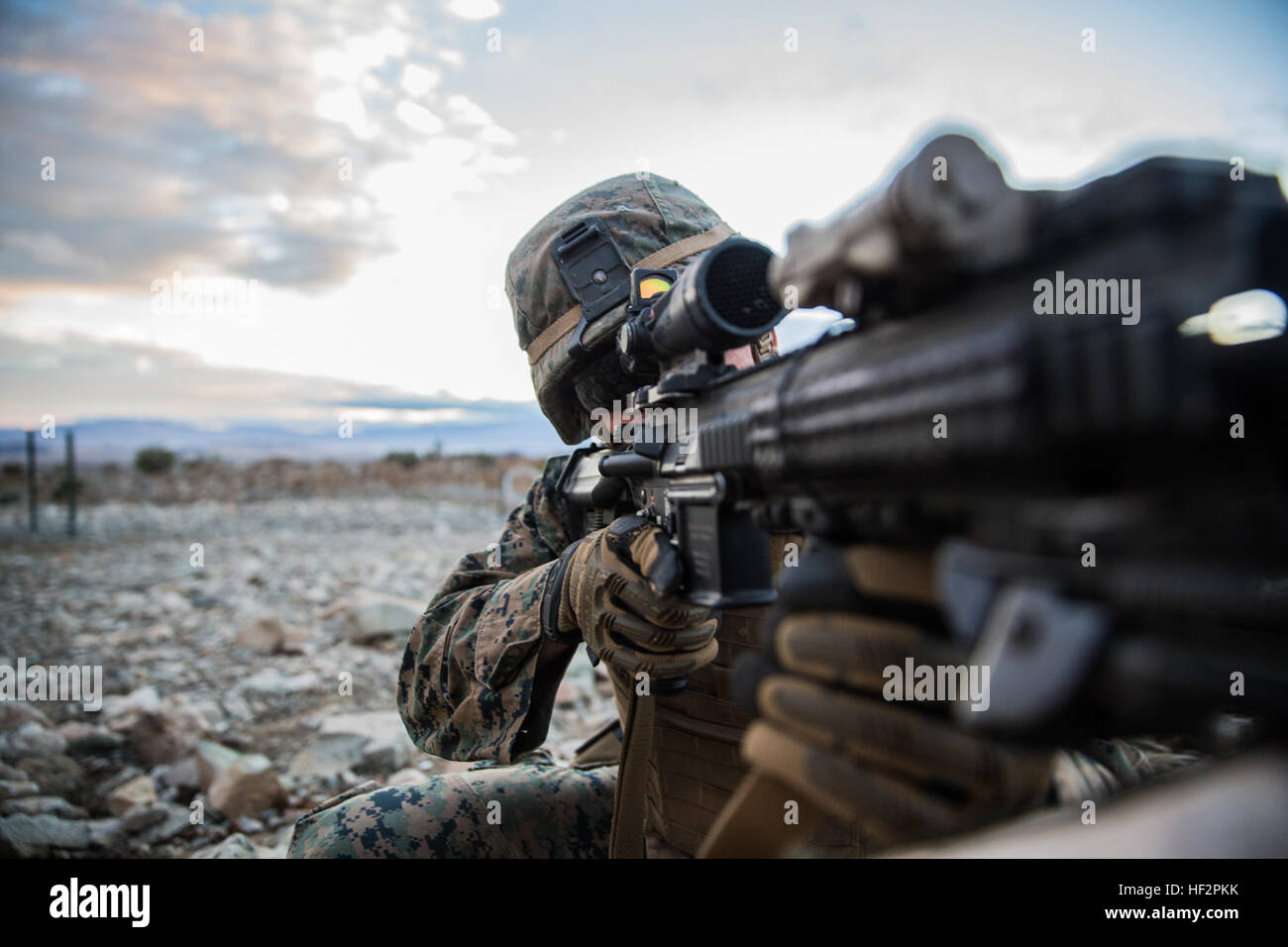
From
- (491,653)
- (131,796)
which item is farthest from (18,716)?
(491,653)

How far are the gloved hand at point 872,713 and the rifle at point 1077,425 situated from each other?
5 cm

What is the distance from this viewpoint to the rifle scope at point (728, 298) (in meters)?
1.54

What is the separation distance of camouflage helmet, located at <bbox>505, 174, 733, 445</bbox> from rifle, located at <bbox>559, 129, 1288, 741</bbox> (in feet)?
5.58

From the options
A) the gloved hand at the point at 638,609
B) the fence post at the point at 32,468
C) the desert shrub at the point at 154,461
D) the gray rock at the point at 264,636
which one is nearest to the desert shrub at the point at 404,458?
the desert shrub at the point at 154,461

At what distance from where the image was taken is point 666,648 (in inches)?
74.0

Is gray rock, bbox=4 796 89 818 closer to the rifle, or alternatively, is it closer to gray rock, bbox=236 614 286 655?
gray rock, bbox=236 614 286 655

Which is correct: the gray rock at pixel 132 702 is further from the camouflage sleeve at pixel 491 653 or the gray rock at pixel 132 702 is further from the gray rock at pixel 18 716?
the camouflage sleeve at pixel 491 653

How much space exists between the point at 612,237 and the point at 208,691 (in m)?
4.21

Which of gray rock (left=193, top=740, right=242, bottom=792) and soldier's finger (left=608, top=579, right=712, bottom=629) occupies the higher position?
soldier's finger (left=608, top=579, right=712, bottom=629)

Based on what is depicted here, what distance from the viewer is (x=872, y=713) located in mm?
997

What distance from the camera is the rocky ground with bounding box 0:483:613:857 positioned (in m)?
3.45

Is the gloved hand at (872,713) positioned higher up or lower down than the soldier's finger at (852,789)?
higher up

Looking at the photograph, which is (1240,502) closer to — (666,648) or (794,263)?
(794,263)

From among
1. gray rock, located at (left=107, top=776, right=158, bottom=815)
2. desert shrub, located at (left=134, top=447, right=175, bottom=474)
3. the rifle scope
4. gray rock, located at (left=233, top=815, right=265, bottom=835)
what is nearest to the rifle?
the rifle scope
